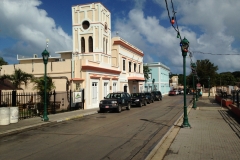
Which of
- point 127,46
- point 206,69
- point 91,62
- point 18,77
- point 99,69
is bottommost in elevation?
point 18,77

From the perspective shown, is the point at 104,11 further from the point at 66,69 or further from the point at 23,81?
the point at 23,81

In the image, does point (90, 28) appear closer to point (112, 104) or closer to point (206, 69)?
point (112, 104)

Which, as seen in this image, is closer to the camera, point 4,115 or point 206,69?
point 4,115

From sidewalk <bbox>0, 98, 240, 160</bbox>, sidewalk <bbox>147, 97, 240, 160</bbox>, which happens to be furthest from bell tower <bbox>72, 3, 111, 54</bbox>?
sidewalk <bbox>147, 97, 240, 160</bbox>

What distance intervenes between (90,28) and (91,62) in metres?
5.77

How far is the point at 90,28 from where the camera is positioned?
2933cm

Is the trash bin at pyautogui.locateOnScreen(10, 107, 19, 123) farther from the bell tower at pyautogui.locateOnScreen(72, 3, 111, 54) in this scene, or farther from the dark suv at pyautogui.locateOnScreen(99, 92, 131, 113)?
the bell tower at pyautogui.locateOnScreen(72, 3, 111, 54)

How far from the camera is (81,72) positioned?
24.2m

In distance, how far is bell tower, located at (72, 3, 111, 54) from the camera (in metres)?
29.0

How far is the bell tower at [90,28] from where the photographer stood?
Result: 2902 centimetres

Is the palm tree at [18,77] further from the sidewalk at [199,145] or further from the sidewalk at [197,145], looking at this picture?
the sidewalk at [199,145]

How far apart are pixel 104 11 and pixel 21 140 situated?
2322 centimetres

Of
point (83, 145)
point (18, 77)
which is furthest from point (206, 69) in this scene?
point (83, 145)

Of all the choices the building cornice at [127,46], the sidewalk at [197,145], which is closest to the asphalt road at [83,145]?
the sidewalk at [197,145]
